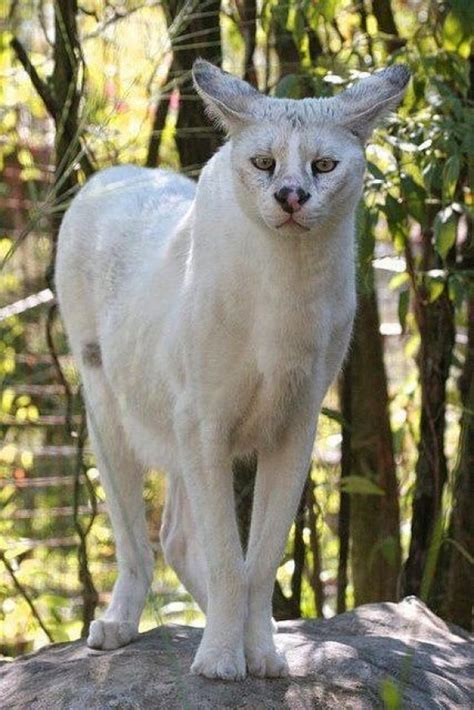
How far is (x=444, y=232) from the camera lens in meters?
3.82

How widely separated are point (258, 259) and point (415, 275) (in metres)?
1.61

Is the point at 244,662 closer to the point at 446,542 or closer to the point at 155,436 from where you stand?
the point at 155,436

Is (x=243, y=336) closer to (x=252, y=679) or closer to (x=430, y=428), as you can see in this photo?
(x=252, y=679)

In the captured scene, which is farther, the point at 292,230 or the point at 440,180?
the point at 440,180

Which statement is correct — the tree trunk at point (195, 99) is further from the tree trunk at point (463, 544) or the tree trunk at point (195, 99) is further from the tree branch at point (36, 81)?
the tree trunk at point (463, 544)

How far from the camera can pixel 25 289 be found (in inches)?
258

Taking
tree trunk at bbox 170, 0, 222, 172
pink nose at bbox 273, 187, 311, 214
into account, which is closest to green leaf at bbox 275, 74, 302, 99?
tree trunk at bbox 170, 0, 222, 172

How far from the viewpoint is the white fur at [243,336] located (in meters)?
2.90

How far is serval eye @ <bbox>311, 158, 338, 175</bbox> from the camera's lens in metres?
2.85

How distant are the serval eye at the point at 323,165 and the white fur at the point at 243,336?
1 centimetres

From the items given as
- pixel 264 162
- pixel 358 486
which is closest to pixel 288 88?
pixel 264 162

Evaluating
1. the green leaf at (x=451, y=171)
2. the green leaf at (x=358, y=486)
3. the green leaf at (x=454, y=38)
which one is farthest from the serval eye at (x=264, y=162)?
the green leaf at (x=358, y=486)

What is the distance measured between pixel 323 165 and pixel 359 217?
38.8 inches

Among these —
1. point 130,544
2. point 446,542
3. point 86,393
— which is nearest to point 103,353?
point 86,393
